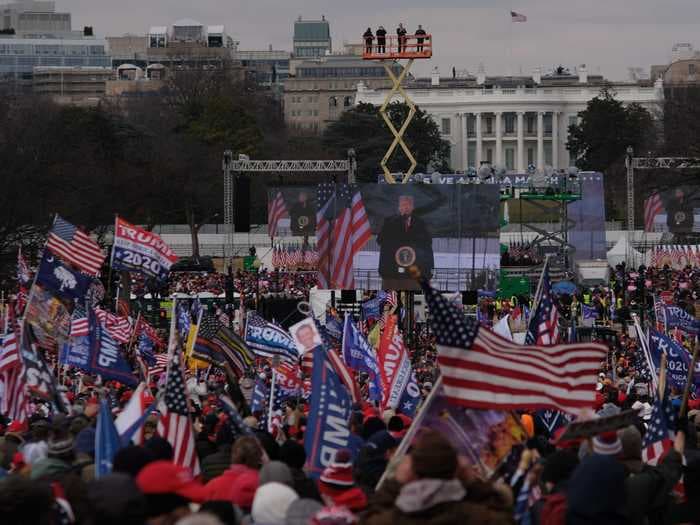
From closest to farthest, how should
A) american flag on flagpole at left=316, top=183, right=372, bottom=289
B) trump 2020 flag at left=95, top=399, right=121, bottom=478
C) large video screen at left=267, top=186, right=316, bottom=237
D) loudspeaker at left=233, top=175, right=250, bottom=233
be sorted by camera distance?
trump 2020 flag at left=95, top=399, right=121, bottom=478, american flag on flagpole at left=316, top=183, right=372, bottom=289, loudspeaker at left=233, top=175, right=250, bottom=233, large video screen at left=267, top=186, right=316, bottom=237

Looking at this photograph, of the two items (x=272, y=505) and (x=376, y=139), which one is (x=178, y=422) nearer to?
(x=272, y=505)

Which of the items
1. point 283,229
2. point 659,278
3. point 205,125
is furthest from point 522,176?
point 205,125

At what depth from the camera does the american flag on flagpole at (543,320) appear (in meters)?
19.4

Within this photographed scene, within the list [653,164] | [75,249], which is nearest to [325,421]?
[75,249]

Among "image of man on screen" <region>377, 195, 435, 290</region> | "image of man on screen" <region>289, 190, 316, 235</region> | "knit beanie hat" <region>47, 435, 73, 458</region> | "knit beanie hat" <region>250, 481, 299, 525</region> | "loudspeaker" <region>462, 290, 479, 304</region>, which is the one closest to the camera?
"knit beanie hat" <region>250, 481, 299, 525</region>

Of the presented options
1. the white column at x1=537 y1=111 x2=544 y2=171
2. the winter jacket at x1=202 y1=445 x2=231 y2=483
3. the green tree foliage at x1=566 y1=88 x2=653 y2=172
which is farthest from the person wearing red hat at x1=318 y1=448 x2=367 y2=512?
the white column at x1=537 y1=111 x2=544 y2=171

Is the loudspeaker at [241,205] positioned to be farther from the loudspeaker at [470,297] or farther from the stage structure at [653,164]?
the loudspeaker at [470,297]

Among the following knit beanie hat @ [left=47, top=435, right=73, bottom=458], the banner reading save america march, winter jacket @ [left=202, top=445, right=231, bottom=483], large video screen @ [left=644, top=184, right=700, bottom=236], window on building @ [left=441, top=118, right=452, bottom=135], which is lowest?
large video screen @ [left=644, top=184, right=700, bottom=236]

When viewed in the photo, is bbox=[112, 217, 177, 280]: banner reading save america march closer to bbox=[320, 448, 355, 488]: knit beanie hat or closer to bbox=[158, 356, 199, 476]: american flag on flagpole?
bbox=[158, 356, 199, 476]: american flag on flagpole

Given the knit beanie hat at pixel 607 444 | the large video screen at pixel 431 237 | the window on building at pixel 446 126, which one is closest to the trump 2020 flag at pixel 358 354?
the knit beanie hat at pixel 607 444

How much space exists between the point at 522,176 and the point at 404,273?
580 inches

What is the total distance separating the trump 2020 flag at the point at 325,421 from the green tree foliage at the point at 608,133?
4444 inches

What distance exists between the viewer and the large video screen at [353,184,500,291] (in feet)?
155

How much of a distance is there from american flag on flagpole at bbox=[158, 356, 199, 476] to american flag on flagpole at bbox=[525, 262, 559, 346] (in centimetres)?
556
